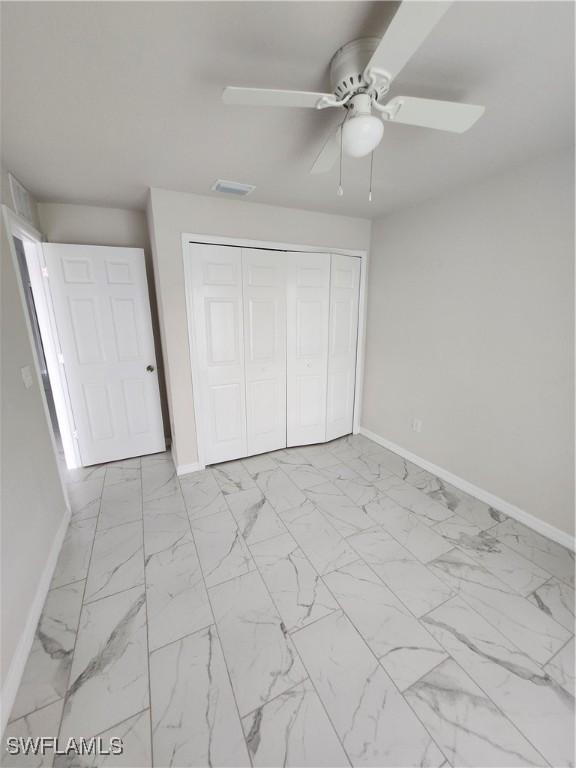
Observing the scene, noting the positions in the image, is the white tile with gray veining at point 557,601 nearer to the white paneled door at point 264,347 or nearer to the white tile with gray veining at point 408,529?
the white tile with gray veining at point 408,529

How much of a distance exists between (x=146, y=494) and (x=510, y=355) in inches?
117

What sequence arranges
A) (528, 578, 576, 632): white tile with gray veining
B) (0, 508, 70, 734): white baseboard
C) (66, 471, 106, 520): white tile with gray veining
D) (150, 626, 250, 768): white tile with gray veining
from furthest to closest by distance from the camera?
(66, 471, 106, 520): white tile with gray veining
(528, 578, 576, 632): white tile with gray veining
(0, 508, 70, 734): white baseboard
(150, 626, 250, 768): white tile with gray veining

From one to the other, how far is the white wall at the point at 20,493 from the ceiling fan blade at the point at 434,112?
6.66 ft

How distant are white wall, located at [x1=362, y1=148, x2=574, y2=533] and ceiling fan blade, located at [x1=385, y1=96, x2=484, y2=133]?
114 centimetres

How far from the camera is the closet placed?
2615mm

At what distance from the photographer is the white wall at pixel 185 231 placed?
2.35 meters

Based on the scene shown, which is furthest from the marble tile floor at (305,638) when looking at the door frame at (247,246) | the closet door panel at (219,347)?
the door frame at (247,246)

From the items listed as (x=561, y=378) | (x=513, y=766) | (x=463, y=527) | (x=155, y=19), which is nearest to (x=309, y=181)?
(x=155, y=19)

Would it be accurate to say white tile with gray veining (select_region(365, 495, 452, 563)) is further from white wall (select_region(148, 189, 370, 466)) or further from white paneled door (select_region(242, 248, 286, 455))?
white wall (select_region(148, 189, 370, 466))

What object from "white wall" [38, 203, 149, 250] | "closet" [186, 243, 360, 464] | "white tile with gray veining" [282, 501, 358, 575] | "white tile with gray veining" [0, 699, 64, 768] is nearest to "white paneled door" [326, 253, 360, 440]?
"closet" [186, 243, 360, 464]

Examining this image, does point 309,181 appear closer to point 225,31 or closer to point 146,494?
point 225,31

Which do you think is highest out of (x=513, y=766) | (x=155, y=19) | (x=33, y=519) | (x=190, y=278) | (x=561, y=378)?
(x=155, y=19)

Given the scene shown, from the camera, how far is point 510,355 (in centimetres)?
211

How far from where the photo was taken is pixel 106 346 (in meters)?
2.82
